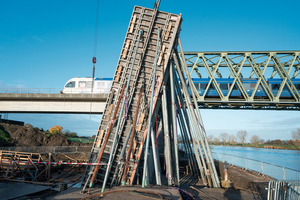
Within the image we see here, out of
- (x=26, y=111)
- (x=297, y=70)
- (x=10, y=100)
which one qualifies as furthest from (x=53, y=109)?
(x=297, y=70)

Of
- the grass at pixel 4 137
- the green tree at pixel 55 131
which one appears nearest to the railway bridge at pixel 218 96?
the grass at pixel 4 137

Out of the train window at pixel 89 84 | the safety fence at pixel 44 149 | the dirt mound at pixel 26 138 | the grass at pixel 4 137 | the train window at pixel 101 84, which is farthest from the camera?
the train window at pixel 89 84

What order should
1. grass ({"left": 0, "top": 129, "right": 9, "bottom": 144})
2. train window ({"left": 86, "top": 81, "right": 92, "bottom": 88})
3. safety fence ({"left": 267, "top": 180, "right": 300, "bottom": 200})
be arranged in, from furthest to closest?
1. train window ({"left": 86, "top": 81, "right": 92, "bottom": 88})
2. grass ({"left": 0, "top": 129, "right": 9, "bottom": 144})
3. safety fence ({"left": 267, "top": 180, "right": 300, "bottom": 200})

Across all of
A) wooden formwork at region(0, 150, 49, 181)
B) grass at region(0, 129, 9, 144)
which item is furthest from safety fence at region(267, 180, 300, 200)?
grass at region(0, 129, 9, 144)

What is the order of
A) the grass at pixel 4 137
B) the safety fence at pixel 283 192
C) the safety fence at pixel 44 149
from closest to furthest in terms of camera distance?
1. the safety fence at pixel 283 192
2. the safety fence at pixel 44 149
3. the grass at pixel 4 137

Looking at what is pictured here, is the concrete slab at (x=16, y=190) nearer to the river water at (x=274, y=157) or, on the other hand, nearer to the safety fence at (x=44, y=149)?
the safety fence at (x=44, y=149)

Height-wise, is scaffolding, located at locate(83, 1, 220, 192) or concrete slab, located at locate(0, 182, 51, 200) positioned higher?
scaffolding, located at locate(83, 1, 220, 192)

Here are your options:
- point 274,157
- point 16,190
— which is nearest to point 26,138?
point 16,190

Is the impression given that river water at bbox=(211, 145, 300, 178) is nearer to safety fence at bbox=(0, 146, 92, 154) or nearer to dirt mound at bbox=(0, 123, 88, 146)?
safety fence at bbox=(0, 146, 92, 154)

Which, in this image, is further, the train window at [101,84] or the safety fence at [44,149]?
the train window at [101,84]

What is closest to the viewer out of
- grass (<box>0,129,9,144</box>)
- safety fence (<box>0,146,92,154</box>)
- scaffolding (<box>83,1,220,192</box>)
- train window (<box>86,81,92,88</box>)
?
scaffolding (<box>83,1,220,192</box>)

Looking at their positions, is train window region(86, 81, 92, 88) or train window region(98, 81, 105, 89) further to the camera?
train window region(86, 81, 92, 88)

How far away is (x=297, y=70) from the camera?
33031mm

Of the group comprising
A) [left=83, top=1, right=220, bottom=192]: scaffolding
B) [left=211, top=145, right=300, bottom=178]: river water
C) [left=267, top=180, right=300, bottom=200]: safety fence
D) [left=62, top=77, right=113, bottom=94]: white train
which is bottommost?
[left=211, top=145, right=300, bottom=178]: river water
